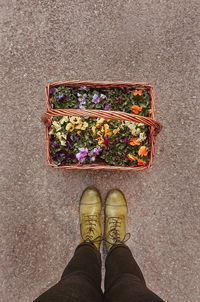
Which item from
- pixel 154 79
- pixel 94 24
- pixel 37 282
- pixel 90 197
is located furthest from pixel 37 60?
pixel 37 282

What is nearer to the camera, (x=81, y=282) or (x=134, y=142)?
(x=81, y=282)

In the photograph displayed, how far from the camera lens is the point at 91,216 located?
1825 mm

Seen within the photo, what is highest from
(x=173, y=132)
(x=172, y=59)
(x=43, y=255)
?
(x=172, y=59)

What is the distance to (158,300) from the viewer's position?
3.57ft

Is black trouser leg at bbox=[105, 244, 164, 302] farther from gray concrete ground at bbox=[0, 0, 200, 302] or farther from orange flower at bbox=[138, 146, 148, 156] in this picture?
orange flower at bbox=[138, 146, 148, 156]

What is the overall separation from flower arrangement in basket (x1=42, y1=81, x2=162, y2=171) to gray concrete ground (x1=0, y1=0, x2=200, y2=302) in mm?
297

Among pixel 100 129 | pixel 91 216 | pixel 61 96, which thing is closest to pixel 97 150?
pixel 100 129

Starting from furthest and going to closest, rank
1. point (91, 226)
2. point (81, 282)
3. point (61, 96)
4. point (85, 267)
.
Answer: point (91, 226) < point (61, 96) < point (85, 267) < point (81, 282)

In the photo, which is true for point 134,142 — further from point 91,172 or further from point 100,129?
point 91,172

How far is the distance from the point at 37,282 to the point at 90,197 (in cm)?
64

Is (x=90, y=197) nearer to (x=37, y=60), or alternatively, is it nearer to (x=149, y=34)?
(x=37, y=60)

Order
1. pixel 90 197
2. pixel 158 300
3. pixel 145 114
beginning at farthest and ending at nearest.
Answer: pixel 90 197 < pixel 145 114 < pixel 158 300

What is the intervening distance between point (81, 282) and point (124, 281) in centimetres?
18

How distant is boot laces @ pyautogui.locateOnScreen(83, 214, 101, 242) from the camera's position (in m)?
1.80
